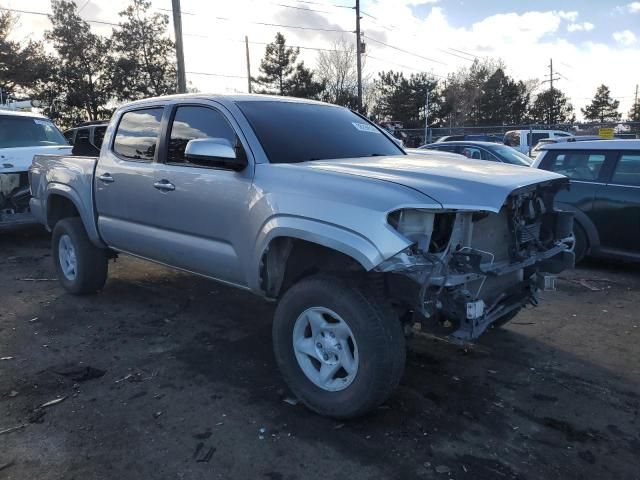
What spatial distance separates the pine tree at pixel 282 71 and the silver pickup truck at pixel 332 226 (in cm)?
4346

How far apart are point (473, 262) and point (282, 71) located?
47.2 meters

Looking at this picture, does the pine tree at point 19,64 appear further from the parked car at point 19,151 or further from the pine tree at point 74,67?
the parked car at point 19,151

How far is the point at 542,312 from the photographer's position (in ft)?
17.3

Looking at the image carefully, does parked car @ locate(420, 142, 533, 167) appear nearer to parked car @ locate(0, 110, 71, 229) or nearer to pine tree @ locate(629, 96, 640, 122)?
parked car @ locate(0, 110, 71, 229)

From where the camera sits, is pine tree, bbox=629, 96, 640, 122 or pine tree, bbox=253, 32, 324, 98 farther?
pine tree, bbox=629, 96, 640, 122

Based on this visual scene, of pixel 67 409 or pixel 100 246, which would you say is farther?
pixel 100 246

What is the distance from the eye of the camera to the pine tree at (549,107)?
206 ft

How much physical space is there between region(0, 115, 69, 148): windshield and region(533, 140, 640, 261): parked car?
834 cm

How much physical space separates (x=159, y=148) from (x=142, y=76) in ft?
112

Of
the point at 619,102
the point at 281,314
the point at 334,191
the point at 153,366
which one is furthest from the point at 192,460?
the point at 619,102

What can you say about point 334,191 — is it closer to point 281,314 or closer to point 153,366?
point 281,314

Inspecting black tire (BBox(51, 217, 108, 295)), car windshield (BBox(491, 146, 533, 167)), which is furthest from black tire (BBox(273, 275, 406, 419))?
car windshield (BBox(491, 146, 533, 167))

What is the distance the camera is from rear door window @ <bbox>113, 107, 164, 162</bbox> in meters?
4.55

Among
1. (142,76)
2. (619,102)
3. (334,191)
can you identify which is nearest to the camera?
(334,191)
